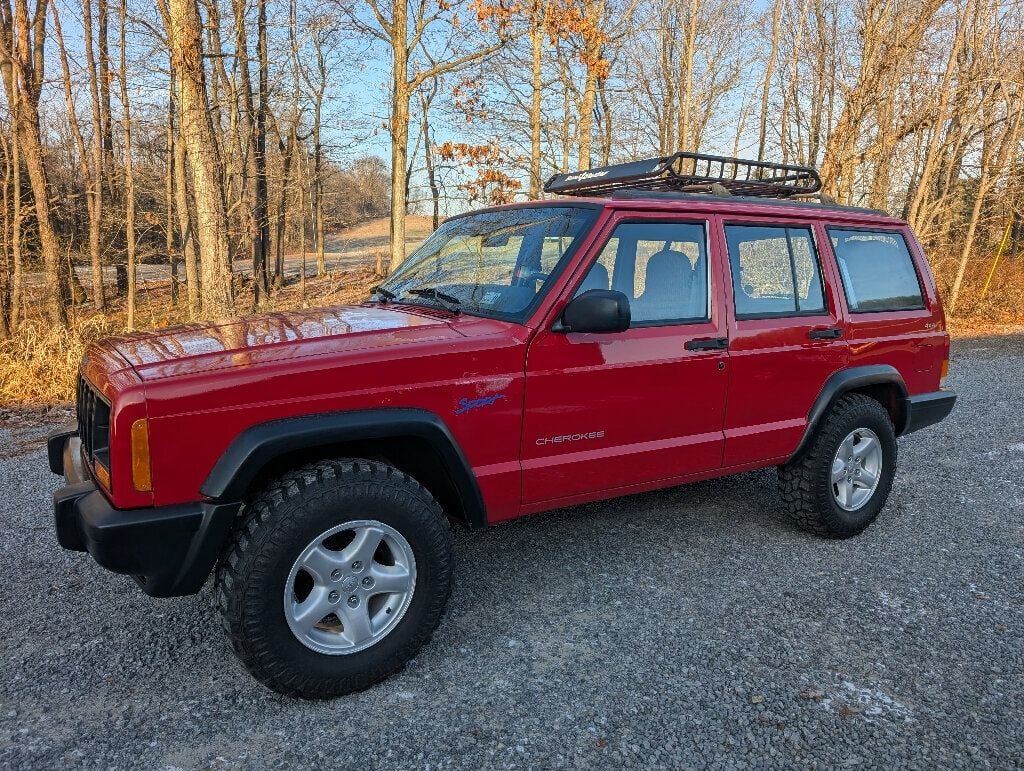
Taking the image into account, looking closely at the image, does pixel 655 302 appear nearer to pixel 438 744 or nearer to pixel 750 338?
pixel 750 338

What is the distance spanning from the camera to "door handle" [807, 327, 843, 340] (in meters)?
3.84

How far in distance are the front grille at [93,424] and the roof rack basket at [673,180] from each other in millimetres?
2477

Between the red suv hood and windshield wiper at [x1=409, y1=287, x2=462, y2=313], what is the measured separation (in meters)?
0.16

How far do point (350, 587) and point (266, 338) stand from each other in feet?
3.44

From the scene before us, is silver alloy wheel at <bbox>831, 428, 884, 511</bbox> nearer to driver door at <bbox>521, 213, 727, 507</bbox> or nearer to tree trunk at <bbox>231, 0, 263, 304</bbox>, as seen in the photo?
driver door at <bbox>521, 213, 727, 507</bbox>

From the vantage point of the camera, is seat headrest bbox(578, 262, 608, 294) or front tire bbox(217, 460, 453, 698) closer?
front tire bbox(217, 460, 453, 698)

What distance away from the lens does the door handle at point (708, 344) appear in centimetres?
340

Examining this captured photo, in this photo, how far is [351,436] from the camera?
2586 millimetres

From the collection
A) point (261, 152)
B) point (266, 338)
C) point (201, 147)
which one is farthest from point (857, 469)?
point (261, 152)

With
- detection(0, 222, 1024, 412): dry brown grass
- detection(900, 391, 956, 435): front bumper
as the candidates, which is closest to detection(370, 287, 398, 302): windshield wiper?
detection(900, 391, 956, 435): front bumper

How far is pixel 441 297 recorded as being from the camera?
11.2 feet

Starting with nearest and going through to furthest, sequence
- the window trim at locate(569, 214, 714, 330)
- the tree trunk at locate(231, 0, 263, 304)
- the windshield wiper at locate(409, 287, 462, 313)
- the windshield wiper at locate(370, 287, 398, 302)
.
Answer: the window trim at locate(569, 214, 714, 330)
the windshield wiper at locate(409, 287, 462, 313)
the windshield wiper at locate(370, 287, 398, 302)
the tree trunk at locate(231, 0, 263, 304)

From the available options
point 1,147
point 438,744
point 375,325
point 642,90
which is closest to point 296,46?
point 1,147

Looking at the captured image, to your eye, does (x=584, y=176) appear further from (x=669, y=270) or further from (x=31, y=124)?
(x=31, y=124)
